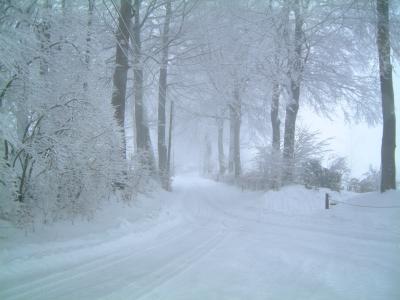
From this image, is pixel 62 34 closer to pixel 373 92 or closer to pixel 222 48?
pixel 222 48

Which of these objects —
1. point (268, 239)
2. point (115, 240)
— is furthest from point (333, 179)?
point (115, 240)

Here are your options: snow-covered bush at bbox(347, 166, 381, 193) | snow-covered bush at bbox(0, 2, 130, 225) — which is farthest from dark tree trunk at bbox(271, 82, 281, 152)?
snow-covered bush at bbox(0, 2, 130, 225)

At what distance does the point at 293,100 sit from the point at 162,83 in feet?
27.4

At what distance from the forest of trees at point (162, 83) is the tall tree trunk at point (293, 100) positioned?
0.18ft

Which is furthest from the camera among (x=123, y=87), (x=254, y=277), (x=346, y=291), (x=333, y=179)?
(x=333, y=179)

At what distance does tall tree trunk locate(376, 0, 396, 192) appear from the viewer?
9.64m

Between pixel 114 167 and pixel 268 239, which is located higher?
pixel 114 167

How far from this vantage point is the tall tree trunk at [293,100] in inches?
508

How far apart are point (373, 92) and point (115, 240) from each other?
13.7 meters

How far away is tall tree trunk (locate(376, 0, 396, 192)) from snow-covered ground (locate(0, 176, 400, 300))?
33.7 inches

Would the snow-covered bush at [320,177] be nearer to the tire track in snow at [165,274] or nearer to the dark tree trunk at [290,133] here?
the dark tree trunk at [290,133]

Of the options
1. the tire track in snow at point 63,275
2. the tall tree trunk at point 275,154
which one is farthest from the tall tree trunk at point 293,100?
the tire track in snow at point 63,275

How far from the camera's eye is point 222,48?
555 inches

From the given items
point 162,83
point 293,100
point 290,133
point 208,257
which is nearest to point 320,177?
point 290,133
